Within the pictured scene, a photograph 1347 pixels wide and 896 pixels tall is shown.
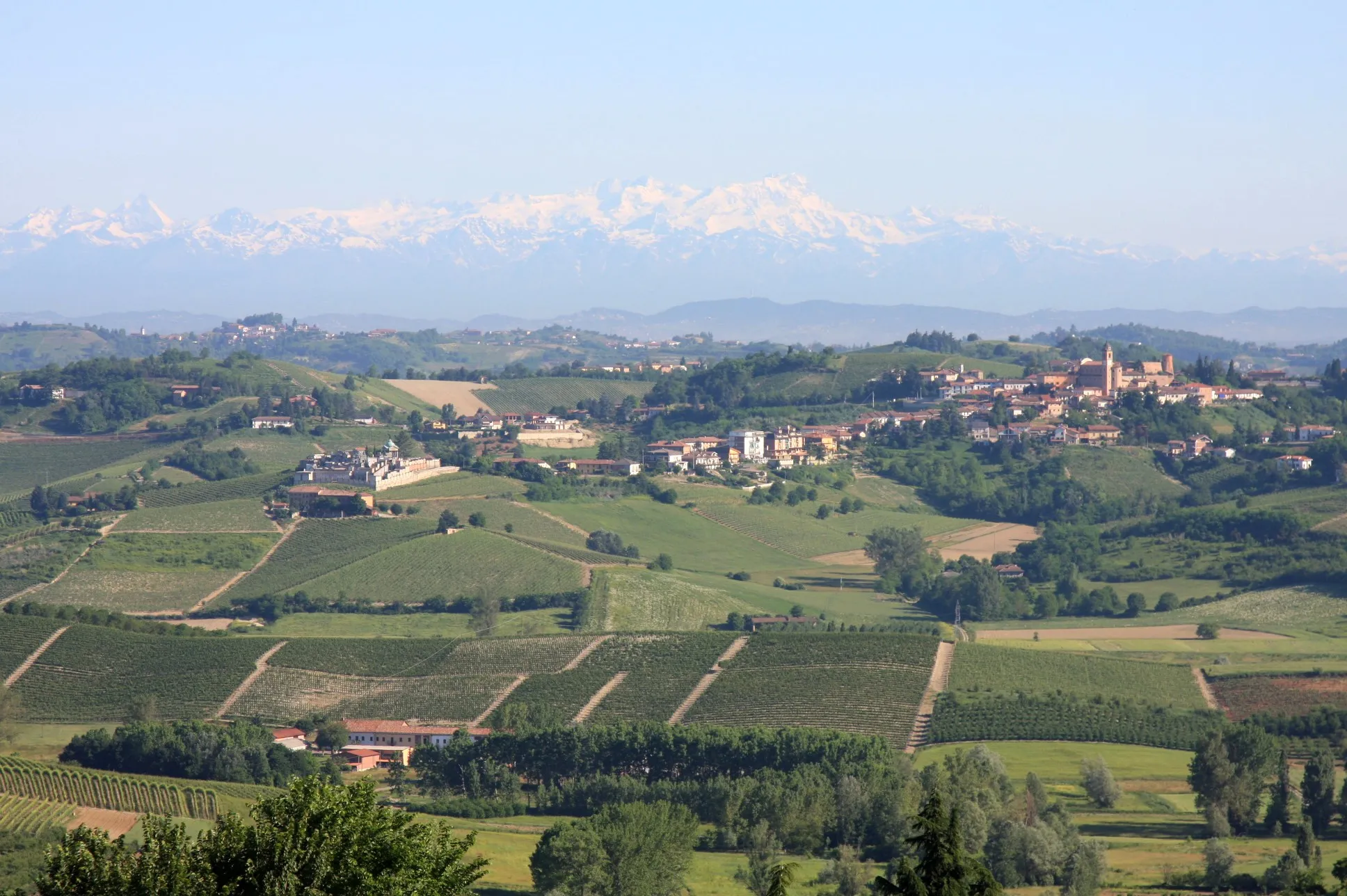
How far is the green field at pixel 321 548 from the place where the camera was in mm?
78750

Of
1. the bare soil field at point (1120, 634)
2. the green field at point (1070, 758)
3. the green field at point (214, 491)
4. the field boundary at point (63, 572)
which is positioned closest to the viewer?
the green field at point (1070, 758)

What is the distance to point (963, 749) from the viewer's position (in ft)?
172

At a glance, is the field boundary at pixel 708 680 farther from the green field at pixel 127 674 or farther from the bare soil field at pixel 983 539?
the bare soil field at pixel 983 539

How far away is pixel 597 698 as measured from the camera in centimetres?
5956

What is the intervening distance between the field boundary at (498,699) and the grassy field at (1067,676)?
1412cm

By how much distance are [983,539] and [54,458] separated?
2145 inches

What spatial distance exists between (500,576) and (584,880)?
39302 millimetres

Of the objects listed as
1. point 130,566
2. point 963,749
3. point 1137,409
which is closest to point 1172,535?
point 1137,409

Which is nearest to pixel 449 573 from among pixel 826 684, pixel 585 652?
pixel 585 652

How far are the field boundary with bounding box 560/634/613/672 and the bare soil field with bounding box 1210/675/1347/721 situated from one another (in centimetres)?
2074

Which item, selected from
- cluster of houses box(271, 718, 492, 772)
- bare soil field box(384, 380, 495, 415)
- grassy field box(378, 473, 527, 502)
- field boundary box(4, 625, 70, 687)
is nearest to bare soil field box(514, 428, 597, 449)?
bare soil field box(384, 380, 495, 415)

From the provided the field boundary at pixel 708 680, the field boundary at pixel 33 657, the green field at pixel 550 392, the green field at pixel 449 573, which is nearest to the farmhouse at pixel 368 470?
the green field at pixel 449 573

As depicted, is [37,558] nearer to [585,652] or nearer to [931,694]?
[585,652]

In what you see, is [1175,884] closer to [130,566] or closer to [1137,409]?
[130,566]
